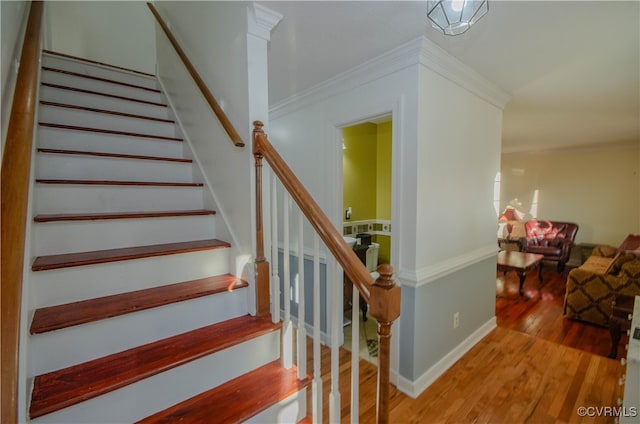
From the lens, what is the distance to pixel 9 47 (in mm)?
1097

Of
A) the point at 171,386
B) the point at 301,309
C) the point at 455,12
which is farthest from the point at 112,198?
the point at 455,12

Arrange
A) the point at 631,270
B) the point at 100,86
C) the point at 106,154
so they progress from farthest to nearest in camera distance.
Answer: the point at 631,270, the point at 100,86, the point at 106,154

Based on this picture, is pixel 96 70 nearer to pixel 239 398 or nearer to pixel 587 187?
pixel 239 398

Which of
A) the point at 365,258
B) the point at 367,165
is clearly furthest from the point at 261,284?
the point at 367,165

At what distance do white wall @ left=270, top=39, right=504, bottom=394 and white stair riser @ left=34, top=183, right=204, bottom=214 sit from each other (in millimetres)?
1190

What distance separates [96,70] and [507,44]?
346 centimetres

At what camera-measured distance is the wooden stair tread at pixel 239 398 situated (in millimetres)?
1091

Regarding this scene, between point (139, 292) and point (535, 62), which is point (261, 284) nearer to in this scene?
point (139, 292)

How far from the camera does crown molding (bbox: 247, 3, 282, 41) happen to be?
4.75 ft

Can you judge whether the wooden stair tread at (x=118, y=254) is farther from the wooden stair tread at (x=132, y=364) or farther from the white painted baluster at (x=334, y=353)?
the white painted baluster at (x=334, y=353)

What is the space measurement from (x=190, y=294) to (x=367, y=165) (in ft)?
10.6

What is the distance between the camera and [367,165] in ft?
13.5

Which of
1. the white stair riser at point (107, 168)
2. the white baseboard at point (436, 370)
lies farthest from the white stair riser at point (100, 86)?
the white baseboard at point (436, 370)

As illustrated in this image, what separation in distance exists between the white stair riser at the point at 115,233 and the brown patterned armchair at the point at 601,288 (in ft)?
13.5
